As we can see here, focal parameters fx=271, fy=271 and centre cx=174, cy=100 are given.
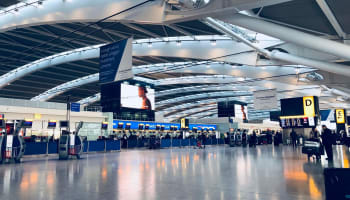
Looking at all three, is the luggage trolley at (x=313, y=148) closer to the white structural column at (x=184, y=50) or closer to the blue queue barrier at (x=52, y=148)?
the white structural column at (x=184, y=50)

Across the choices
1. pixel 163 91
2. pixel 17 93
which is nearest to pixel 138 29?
pixel 163 91

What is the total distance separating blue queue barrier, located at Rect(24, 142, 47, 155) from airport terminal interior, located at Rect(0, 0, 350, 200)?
0.07 meters

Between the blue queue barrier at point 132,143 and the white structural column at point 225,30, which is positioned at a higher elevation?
the white structural column at point 225,30

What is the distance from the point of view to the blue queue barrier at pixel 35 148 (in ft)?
57.5

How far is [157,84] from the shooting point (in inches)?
1539

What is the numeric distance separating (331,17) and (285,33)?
5.93ft

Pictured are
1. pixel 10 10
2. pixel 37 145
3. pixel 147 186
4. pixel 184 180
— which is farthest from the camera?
pixel 37 145

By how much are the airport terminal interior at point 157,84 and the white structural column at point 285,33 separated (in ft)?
0.16

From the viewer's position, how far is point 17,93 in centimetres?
4153

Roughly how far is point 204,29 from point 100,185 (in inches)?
533

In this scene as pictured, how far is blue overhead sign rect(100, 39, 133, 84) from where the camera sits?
38.2 feet

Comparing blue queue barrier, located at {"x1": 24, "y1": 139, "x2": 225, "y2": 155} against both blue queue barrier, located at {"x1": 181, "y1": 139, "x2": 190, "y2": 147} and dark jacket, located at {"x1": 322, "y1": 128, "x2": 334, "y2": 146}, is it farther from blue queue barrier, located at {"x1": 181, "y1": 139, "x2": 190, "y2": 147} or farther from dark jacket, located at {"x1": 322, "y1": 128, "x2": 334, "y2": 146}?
dark jacket, located at {"x1": 322, "y1": 128, "x2": 334, "y2": 146}

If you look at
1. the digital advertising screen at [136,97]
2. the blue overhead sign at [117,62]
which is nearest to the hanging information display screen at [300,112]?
the digital advertising screen at [136,97]

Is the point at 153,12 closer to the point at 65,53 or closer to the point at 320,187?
the point at 320,187
